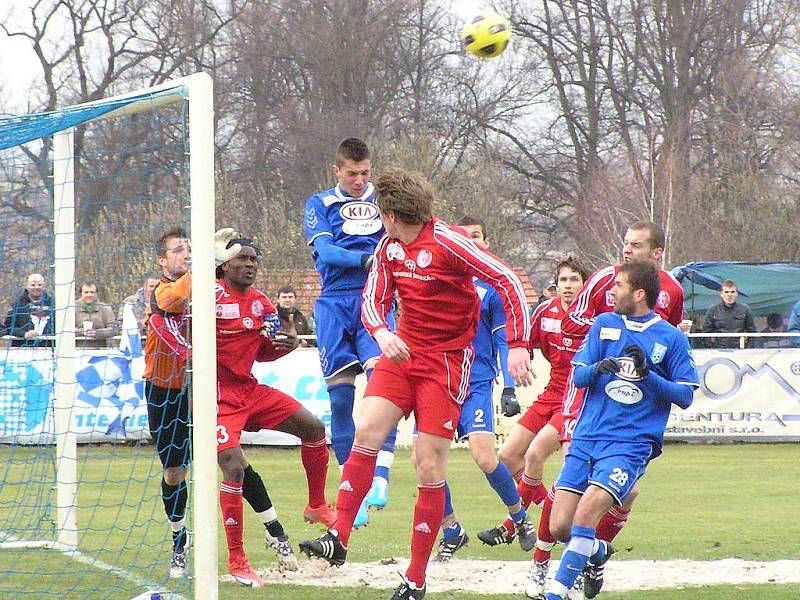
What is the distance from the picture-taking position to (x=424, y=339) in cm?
685

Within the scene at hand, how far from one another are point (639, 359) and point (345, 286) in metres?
Answer: 2.86

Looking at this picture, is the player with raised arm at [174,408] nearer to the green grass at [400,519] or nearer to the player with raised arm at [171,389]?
the player with raised arm at [171,389]

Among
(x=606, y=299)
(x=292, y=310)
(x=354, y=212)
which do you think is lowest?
(x=606, y=299)

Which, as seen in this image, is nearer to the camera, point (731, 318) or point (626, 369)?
point (626, 369)

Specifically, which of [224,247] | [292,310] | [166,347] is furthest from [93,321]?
[224,247]

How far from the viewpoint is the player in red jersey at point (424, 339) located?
6.68m

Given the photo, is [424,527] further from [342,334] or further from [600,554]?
[342,334]

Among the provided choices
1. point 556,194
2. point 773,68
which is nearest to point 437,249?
point 773,68

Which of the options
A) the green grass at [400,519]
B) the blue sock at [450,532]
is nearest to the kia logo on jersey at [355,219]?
the blue sock at [450,532]

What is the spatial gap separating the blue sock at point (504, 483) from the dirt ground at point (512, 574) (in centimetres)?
45

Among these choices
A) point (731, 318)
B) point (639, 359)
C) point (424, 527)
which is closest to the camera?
point (639, 359)

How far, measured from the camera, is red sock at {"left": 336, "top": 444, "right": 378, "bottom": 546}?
6.61 meters

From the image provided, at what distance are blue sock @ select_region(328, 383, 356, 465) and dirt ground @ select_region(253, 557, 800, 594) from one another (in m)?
0.84

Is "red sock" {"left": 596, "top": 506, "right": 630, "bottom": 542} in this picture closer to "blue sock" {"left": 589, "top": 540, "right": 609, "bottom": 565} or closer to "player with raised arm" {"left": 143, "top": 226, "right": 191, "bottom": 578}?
"blue sock" {"left": 589, "top": 540, "right": 609, "bottom": 565}
